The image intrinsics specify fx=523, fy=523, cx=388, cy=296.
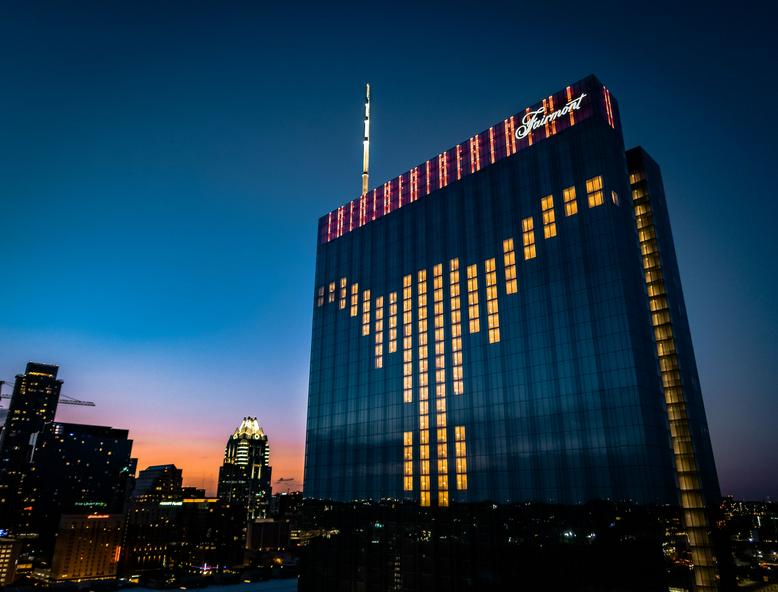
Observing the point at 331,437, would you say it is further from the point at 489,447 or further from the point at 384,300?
the point at 489,447

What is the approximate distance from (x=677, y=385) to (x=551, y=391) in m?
27.2

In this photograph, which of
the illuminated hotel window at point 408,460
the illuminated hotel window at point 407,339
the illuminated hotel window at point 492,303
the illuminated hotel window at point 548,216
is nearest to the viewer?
the illuminated hotel window at point 548,216

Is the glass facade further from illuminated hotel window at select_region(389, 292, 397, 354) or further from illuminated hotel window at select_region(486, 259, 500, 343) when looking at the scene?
illuminated hotel window at select_region(389, 292, 397, 354)

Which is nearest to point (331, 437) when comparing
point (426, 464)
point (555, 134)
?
point (426, 464)

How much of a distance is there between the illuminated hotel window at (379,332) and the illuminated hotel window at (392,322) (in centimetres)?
273

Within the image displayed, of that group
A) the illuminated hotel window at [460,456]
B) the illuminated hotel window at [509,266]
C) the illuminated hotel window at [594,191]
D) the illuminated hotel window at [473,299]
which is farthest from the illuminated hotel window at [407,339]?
the illuminated hotel window at [594,191]

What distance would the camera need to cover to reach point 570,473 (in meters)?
78.7

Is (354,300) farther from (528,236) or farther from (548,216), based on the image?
(548,216)

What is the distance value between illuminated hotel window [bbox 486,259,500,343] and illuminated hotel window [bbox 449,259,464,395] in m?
6.96

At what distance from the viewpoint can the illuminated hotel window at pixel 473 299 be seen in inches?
3905

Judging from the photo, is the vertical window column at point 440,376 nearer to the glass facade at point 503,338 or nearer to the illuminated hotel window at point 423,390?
the glass facade at point 503,338

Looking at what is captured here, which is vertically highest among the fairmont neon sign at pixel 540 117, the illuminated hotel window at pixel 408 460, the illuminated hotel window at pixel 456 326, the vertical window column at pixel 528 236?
the fairmont neon sign at pixel 540 117

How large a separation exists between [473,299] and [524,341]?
48.2 feet

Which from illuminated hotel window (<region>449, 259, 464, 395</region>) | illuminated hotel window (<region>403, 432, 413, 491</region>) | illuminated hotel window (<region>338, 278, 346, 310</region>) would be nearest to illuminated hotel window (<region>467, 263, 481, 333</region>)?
illuminated hotel window (<region>449, 259, 464, 395</region>)
